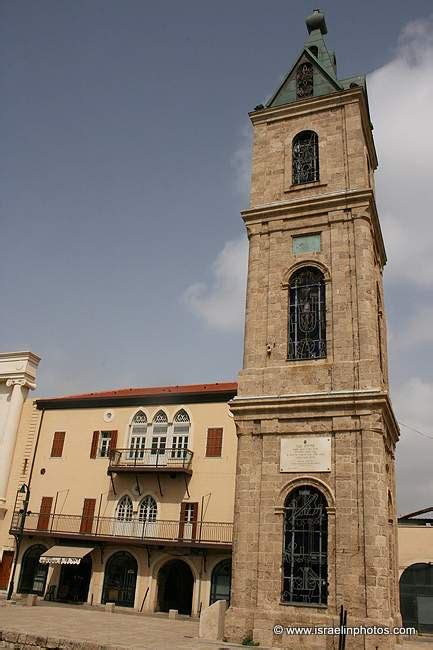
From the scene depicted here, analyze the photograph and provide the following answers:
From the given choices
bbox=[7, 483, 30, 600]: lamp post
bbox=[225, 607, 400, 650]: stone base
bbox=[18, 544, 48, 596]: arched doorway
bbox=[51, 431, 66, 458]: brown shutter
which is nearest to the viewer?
bbox=[225, 607, 400, 650]: stone base

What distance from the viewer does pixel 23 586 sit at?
97.8 feet

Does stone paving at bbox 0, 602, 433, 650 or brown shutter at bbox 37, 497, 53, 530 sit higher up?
brown shutter at bbox 37, 497, 53, 530

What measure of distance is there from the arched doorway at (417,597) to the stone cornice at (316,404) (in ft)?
43.4

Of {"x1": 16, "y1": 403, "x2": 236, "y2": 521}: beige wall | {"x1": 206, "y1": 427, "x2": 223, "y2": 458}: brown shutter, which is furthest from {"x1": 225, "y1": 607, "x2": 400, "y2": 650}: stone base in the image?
{"x1": 206, "y1": 427, "x2": 223, "y2": 458}: brown shutter

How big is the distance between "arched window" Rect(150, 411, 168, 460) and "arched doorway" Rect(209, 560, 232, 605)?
20.7ft

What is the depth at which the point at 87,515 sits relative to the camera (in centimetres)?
2936

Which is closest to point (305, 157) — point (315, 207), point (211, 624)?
point (315, 207)

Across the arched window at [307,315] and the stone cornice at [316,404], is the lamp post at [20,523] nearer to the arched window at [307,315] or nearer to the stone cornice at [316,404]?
the stone cornice at [316,404]

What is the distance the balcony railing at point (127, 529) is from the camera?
1046 inches

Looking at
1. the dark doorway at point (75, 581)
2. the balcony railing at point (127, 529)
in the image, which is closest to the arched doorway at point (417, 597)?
the balcony railing at point (127, 529)

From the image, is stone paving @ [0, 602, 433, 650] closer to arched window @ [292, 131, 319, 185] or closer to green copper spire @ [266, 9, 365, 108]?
arched window @ [292, 131, 319, 185]

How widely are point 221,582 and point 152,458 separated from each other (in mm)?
6726

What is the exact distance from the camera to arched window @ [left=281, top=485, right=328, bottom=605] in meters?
14.8

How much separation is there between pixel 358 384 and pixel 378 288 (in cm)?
569
